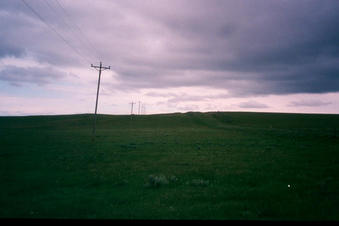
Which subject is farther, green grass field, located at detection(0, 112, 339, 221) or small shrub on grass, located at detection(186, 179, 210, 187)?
small shrub on grass, located at detection(186, 179, 210, 187)

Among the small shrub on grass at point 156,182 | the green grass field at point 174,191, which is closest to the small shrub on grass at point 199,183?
the green grass field at point 174,191

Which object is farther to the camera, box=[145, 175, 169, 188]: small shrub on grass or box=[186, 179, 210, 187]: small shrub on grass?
box=[186, 179, 210, 187]: small shrub on grass

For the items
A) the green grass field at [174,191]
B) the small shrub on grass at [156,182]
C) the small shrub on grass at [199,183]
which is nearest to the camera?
the green grass field at [174,191]

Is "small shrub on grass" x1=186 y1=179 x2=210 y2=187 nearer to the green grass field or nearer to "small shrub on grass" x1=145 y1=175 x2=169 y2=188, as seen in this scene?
the green grass field

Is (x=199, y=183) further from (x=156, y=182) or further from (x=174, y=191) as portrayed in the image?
(x=156, y=182)

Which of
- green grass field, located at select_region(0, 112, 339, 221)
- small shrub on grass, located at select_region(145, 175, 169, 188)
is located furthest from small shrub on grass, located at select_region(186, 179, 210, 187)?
small shrub on grass, located at select_region(145, 175, 169, 188)

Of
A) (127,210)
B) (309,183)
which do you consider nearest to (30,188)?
(127,210)

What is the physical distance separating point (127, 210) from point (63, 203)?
2762 millimetres

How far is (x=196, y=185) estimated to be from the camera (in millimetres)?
11914

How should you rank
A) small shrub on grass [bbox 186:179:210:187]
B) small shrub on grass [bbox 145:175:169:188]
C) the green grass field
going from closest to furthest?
the green grass field < small shrub on grass [bbox 145:175:169:188] < small shrub on grass [bbox 186:179:210:187]

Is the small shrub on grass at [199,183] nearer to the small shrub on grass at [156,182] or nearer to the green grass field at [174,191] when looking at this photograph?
the green grass field at [174,191]

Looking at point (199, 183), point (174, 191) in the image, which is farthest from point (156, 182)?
point (199, 183)

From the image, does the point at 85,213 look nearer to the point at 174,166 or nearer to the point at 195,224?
the point at 195,224

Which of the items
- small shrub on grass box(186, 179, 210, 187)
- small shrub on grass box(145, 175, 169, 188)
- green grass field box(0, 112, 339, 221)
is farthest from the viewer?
small shrub on grass box(186, 179, 210, 187)
